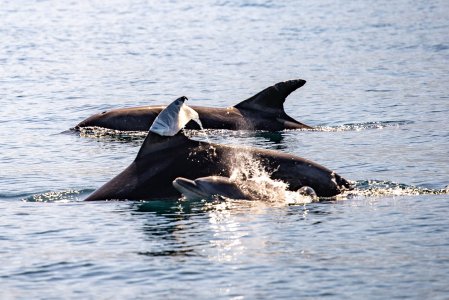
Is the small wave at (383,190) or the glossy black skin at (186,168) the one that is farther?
the small wave at (383,190)

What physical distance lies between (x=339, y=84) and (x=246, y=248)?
20.7 meters

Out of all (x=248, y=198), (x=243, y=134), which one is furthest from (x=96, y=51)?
(x=248, y=198)

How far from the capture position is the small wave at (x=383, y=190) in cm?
1947

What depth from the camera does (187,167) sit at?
18594 mm

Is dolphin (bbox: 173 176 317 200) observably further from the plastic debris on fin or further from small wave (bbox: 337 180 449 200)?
small wave (bbox: 337 180 449 200)

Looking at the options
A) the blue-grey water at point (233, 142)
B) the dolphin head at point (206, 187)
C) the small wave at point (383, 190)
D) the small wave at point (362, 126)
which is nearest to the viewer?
the blue-grey water at point (233, 142)

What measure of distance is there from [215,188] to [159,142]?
1.20 metres

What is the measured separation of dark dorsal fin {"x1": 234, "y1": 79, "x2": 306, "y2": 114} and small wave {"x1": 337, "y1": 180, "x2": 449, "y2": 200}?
6703mm

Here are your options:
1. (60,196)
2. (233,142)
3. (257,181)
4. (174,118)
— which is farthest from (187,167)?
(233,142)

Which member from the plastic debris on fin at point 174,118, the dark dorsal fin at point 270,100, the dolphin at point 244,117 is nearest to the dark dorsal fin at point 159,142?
the plastic debris on fin at point 174,118

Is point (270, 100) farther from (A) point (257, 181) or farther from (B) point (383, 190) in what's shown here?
(A) point (257, 181)

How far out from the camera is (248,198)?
1859 cm

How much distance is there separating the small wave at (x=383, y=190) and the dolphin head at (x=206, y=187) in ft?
6.07

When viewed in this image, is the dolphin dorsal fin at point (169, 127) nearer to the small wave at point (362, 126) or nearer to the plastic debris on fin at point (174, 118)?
the plastic debris on fin at point (174, 118)
